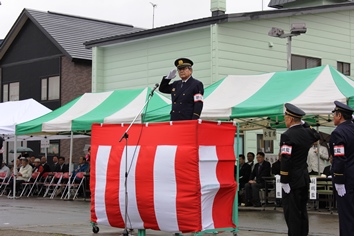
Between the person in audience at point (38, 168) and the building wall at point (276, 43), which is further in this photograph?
the person in audience at point (38, 168)

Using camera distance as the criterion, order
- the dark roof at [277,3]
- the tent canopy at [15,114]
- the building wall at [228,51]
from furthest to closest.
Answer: the dark roof at [277,3] → the building wall at [228,51] → the tent canopy at [15,114]

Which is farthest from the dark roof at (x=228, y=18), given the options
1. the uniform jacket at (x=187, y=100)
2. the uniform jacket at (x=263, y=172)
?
the uniform jacket at (x=187, y=100)

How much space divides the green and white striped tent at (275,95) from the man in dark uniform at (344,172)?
609 cm

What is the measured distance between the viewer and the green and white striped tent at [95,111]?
2005cm

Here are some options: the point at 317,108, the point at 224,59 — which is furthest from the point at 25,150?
the point at 317,108

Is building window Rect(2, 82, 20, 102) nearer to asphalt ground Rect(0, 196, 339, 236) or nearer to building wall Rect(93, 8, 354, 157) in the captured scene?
building wall Rect(93, 8, 354, 157)

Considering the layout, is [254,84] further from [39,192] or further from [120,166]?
[39,192]

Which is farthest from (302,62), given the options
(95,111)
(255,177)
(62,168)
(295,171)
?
(295,171)

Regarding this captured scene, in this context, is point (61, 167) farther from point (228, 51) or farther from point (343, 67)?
point (343, 67)

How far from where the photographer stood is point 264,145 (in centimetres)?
2577

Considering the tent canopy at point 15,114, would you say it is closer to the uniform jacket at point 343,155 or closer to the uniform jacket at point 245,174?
the uniform jacket at point 245,174

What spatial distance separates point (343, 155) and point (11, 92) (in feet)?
101

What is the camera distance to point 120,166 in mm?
10148

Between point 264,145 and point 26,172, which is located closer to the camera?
point 26,172
